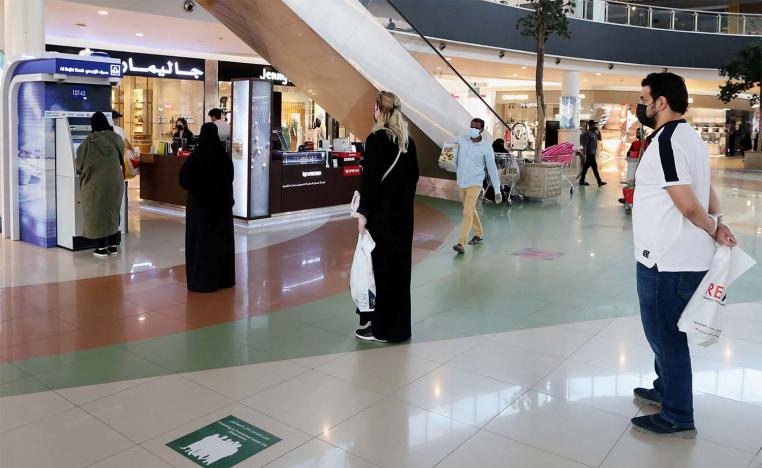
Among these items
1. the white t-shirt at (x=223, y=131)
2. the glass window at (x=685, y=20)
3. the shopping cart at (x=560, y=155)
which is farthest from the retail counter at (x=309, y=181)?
the glass window at (x=685, y=20)

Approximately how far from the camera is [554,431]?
3.29 meters

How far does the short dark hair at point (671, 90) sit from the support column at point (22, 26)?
7.46 meters

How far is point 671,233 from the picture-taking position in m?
3.06

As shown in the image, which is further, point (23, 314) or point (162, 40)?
point (162, 40)

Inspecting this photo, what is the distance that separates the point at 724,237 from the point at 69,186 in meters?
6.75

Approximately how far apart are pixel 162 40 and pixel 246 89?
731cm

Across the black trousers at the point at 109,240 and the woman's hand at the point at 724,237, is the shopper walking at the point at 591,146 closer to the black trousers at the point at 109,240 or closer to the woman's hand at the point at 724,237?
the black trousers at the point at 109,240

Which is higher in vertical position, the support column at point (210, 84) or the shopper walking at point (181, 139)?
the support column at point (210, 84)

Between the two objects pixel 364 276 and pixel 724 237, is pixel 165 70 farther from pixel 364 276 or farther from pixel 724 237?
pixel 724 237

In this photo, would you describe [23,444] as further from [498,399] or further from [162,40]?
[162,40]

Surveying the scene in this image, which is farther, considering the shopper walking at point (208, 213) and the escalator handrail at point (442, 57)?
the escalator handrail at point (442, 57)

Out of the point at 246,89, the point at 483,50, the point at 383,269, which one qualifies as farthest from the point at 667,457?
the point at 483,50

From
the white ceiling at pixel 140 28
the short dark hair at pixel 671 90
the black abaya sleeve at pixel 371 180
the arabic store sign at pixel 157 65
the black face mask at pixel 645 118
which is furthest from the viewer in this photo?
the arabic store sign at pixel 157 65

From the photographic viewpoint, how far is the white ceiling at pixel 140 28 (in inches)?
445
